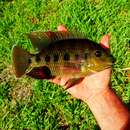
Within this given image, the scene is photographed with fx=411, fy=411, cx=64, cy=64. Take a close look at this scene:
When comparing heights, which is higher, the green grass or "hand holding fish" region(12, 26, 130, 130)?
"hand holding fish" region(12, 26, 130, 130)

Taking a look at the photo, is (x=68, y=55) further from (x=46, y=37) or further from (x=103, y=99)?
(x=103, y=99)

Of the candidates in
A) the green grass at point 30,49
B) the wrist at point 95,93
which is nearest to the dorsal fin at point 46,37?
the wrist at point 95,93

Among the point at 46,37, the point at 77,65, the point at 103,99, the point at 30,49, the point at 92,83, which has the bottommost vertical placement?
the point at 30,49

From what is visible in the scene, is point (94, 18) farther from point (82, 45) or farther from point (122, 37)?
point (82, 45)

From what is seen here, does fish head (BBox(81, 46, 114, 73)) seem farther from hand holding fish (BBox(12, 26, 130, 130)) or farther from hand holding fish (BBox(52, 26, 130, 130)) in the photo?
hand holding fish (BBox(52, 26, 130, 130))

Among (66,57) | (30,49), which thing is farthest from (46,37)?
(30,49)

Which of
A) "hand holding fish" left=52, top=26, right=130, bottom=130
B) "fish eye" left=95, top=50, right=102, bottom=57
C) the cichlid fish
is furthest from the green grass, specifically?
"fish eye" left=95, top=50, right=102, bottom=57

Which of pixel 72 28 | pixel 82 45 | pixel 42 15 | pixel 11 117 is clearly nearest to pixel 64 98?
pixel 11 117

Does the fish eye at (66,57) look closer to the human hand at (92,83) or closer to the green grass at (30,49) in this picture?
the human hand at (92,83)
